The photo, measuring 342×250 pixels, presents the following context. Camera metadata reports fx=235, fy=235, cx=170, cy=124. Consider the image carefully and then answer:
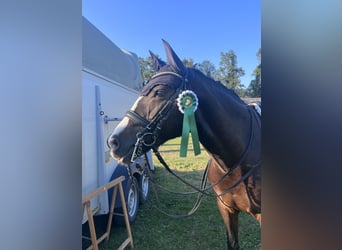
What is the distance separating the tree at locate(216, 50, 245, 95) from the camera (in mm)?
918

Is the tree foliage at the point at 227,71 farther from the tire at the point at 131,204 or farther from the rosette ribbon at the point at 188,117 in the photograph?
the tire at the point at 131,204

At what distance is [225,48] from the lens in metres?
0.92

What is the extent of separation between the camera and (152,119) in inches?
44.8

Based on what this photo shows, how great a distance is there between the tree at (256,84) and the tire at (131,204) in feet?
2.66

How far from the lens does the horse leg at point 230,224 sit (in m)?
1.23

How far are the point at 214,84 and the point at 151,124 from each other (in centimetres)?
37

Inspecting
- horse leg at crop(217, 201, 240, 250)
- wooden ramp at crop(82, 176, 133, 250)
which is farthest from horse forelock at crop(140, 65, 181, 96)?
horse leg at crop(217, 201, 240, 250)

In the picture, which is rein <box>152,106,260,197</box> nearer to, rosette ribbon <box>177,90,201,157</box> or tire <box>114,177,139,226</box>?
rosette ribbon <box>177,90,201,157</box>
